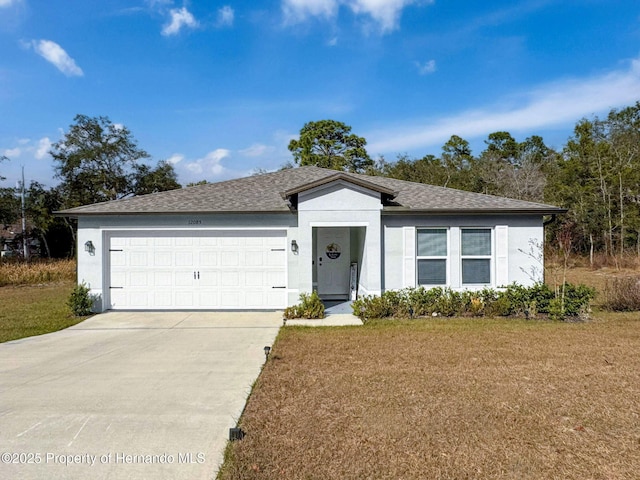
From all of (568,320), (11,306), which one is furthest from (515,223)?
(11,306)

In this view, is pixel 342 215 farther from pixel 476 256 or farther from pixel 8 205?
pixel 8 205

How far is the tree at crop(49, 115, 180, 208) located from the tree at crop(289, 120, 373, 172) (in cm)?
1290

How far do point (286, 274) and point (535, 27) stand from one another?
12.1m

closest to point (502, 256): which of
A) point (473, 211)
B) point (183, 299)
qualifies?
point (473, 211)

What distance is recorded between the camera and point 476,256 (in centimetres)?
1136

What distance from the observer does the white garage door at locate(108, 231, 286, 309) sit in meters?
11.7

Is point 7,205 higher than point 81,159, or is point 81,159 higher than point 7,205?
point 81,159

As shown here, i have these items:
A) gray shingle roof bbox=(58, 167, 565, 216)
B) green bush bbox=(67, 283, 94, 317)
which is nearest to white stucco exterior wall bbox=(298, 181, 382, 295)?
gray shingle roof bbox=(58, 167, 565, 216)

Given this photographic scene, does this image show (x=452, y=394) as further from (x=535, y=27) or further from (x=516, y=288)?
(x=535, y=27)

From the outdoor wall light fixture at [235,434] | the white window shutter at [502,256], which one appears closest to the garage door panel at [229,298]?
the white window shutter at [502,256]

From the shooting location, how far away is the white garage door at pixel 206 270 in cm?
1169

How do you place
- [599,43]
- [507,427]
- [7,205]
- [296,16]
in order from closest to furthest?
[507,427], [296,16], [599,43], [7,205]

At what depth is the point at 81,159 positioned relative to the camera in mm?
32250

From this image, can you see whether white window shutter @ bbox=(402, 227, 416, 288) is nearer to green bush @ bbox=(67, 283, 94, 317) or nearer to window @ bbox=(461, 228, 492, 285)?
window @ bbox=(461, 228, 492, 285)
